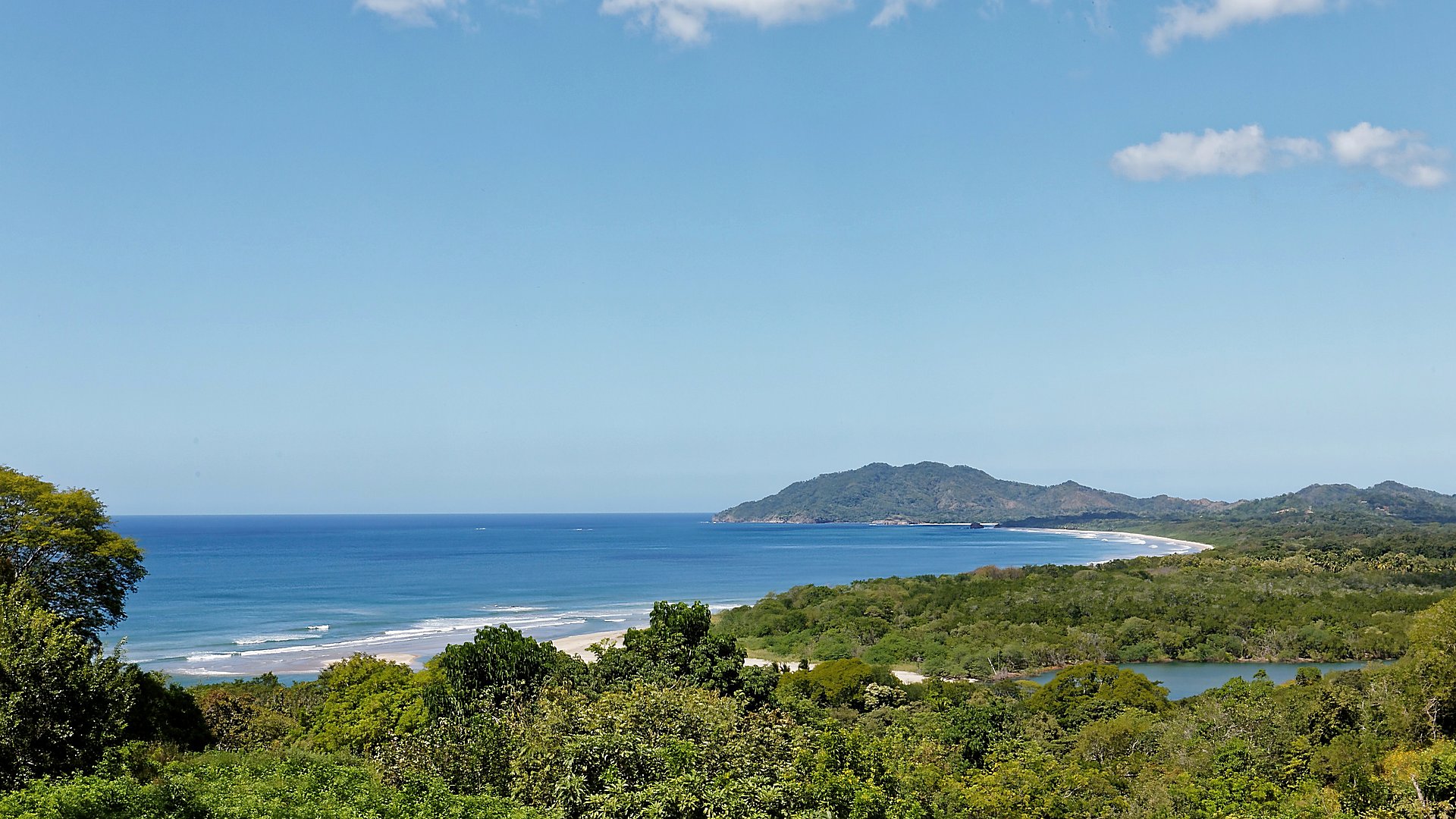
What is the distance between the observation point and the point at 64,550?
23.1 metres

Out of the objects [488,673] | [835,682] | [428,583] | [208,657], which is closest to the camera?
[488,673]

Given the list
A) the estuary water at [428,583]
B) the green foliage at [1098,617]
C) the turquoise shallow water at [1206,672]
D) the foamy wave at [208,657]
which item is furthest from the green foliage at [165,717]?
the turquoise shallow water at [1206,672]

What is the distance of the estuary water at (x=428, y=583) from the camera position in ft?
189

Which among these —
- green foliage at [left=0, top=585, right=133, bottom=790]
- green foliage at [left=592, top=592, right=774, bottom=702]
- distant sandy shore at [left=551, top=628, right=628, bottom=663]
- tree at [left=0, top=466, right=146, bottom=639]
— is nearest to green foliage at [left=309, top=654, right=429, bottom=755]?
green foliage at [left=592, top=592, right=774, bottom=702]

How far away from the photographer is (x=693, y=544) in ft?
606

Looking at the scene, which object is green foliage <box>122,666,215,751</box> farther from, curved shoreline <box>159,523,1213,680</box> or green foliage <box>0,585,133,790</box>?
curved shoreline <box>159,523,1213,680</box>

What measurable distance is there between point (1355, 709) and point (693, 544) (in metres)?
159

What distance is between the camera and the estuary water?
57.7 meters

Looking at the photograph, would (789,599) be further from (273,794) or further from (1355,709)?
(273,794)

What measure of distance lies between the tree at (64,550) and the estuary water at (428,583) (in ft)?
47.8

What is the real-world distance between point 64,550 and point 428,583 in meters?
75.8

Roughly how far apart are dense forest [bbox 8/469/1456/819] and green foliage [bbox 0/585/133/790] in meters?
0.03

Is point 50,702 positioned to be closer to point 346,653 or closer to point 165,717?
point 165,717

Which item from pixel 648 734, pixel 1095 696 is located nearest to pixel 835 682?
pixel 1095 696
